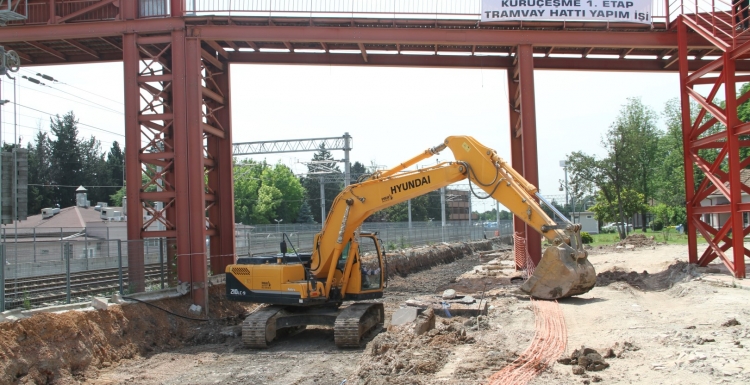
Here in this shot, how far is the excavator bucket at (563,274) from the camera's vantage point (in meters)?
13.5

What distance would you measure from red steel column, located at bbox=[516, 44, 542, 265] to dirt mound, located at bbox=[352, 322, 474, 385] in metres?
8.68

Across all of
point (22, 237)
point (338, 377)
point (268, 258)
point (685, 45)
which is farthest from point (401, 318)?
point (22, 237)

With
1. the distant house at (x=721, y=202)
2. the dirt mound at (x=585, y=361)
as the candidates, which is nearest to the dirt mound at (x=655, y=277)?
the dirt mound at (x=585, y=361)

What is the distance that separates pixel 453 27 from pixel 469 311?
1011 centimetres

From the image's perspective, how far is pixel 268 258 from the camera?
1516 centimetres

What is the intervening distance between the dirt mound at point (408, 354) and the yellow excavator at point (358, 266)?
2.47 m

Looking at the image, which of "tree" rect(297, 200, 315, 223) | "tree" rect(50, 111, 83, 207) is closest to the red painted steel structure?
"tree" rect(50, 111, 83, 207)

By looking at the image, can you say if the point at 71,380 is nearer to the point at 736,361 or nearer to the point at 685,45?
the point at 736,361

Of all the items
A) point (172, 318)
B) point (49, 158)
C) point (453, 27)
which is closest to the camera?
point (172, 318)

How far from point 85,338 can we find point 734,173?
621 inches

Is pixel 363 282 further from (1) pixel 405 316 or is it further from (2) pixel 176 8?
(2) pixel 176 8

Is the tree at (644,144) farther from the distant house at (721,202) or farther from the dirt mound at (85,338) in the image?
the dirt mound at (85,338)

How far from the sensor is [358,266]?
14.6 meters

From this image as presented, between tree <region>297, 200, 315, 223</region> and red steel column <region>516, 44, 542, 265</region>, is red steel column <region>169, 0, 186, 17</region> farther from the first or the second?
tree <region>297, 200, 315, 223</region>
